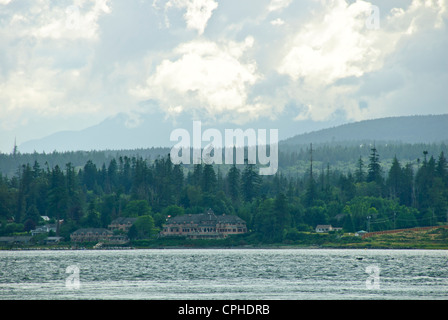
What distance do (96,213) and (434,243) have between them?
9293 cm

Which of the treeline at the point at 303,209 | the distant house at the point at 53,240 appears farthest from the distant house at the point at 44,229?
the distant house at the point at 53,240

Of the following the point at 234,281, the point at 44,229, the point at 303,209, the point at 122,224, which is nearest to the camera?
the point at 234,281

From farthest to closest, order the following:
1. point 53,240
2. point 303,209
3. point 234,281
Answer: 1. point 303,209
2. point 53,240
3. point 234,281

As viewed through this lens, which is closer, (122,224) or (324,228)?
(324,228)

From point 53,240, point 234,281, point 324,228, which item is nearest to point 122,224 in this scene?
point 53,240

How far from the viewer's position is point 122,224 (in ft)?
604

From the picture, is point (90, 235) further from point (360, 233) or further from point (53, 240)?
point (360, 233)

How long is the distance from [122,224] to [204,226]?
75.6 feet

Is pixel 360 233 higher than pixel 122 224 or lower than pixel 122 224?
lower

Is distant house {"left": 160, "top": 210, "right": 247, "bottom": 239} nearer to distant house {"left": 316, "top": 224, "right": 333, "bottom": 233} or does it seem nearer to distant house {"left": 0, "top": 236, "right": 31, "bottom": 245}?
distant house {"left": 316, "top": 224, "right": 333, "bottom": 233}

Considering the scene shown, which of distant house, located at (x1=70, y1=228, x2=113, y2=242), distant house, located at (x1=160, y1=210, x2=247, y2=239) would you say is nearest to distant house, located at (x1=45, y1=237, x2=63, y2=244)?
distant house, located at (x1=70, y1=228, x2=113, y2=242)

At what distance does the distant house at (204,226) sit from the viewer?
176625 mm

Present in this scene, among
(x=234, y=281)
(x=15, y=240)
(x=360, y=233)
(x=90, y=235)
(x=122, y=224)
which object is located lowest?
(x=15, y=240)
